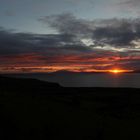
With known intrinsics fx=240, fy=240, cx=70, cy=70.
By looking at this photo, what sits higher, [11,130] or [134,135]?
[11,130]

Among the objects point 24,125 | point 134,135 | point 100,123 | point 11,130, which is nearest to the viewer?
point 11,130

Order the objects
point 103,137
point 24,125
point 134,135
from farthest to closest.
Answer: point 134,135
point 103,137
point 24,125

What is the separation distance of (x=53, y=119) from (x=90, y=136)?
138 inches

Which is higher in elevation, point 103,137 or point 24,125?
point 24,125

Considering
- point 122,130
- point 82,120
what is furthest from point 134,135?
point 82,120

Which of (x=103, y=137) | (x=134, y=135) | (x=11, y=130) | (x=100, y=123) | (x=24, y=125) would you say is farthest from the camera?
(x=100, y=123)

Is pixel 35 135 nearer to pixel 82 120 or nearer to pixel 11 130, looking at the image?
pixel 11 130

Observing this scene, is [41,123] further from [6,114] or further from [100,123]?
[100,123]

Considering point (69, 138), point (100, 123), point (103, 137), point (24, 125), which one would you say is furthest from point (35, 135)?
point (100, 123)

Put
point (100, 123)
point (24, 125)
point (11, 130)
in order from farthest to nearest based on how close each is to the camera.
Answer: point (100, 123) → point (24, 125) → point (11, 130)

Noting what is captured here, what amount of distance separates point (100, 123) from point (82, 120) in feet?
6.34

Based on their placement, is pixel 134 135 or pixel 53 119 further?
pixel 134 135

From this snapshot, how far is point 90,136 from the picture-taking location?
744 inches

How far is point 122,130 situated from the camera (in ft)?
75.7
